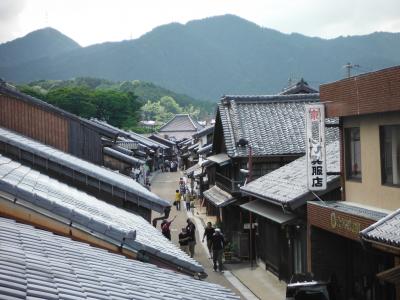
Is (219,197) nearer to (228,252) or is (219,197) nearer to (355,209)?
(228,252)

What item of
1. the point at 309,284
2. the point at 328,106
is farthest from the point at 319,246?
the point at 328,106

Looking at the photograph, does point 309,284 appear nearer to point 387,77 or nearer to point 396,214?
point 396,214

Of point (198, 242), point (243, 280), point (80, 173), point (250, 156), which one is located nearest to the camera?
point (80, 173)

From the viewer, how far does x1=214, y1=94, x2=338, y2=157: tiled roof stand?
25953 millimetres

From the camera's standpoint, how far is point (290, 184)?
1842 centimetres

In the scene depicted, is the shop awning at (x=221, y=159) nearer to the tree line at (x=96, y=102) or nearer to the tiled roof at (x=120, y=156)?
the tiled roof at (x=120, y=156)

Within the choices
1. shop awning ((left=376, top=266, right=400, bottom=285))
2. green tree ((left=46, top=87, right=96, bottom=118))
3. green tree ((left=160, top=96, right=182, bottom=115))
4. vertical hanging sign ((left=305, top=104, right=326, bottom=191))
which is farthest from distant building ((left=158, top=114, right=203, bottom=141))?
shop awning ((left=376, top=266, right=400, bottom=285))

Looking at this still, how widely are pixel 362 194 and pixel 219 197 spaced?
49.9 feet

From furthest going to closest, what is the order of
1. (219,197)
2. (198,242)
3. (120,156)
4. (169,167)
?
(169,167)
(219,197)
(198,242)
(120,156)

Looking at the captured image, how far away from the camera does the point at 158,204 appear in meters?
13.9

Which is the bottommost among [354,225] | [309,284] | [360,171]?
[309,284]

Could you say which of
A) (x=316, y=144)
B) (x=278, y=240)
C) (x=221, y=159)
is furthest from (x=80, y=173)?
(x=221, y=159)

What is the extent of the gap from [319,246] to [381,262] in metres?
1.89

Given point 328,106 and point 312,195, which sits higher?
point 328,106
